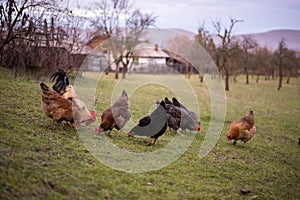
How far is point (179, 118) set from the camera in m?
11.6

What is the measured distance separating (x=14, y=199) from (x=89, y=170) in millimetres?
1730

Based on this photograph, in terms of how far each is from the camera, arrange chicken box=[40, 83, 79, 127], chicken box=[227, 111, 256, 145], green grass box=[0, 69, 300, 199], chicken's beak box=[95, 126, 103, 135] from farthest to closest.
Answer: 1. chicken box=[227, 111, 256, 145]
2. chicken's beak box=[95, 126, 103, 135]
3. chicken box=[40, 83, 79, 127]
4. green grass box=[0, 69, 300, 199]

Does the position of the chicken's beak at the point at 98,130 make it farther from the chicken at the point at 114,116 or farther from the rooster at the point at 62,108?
the rooster at the point at 62,108

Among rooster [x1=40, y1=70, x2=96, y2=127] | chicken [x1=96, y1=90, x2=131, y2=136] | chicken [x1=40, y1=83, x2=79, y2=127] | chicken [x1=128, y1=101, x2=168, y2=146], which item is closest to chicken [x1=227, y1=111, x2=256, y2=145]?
chicken [x1=128, y1=101, x2=168, y2=146]

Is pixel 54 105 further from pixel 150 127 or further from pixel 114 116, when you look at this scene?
pixel 150 127

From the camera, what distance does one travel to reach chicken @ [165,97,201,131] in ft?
37.3

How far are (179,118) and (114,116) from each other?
11.3 feet

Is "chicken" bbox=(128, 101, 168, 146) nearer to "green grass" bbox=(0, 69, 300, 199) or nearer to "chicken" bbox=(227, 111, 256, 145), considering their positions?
"green grass" bbox=(0, 69, 300, 199)

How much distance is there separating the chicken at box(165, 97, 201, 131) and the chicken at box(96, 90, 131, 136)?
2.56m

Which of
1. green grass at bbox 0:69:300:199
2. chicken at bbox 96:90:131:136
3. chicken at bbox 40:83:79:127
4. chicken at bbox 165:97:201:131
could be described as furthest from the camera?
chicken at bbox 165:97:201:131

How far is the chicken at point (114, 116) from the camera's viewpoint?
8.80 meters

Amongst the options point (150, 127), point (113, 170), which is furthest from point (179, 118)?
point (113, 170)

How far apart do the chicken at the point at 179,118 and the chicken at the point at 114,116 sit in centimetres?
256

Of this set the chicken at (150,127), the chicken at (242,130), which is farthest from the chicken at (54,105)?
the chicken at (242,130)
